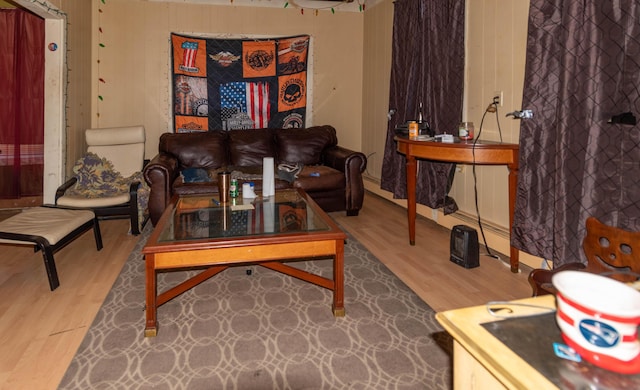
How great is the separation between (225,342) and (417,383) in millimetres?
837

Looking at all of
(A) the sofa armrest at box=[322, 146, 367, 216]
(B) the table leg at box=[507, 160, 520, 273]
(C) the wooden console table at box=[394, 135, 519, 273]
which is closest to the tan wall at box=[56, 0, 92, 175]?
(A) the sofa armrest at box=[322, 146, 367, 216]

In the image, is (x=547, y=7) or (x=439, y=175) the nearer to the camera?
(x=547, y=7)

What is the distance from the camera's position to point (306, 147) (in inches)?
181

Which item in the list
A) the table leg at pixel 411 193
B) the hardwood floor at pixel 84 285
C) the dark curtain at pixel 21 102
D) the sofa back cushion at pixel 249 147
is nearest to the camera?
the hardwood floor at pixel 84 285

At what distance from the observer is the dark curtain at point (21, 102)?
4.25 metres

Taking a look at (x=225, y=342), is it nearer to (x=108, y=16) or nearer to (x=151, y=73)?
(x=151, y=73)

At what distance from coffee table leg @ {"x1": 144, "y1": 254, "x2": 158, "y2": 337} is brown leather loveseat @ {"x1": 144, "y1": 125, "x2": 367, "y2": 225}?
5.95 feet

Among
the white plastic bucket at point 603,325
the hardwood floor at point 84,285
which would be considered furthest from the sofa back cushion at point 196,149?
the white plastic bucket at point 603,325

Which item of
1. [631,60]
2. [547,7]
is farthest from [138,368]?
[547,7]

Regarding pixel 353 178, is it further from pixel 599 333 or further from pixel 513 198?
pixel 599 333

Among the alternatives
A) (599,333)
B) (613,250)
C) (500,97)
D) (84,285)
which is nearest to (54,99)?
(84,285)

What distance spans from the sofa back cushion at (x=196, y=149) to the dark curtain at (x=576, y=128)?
2891 mm

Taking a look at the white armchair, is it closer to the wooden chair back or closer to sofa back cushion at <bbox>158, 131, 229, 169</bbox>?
sofa back cushion at <bbox>158, 131, 229, 169</bbox>

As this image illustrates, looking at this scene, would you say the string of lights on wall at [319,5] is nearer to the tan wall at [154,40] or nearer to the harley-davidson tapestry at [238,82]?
the tan wall at [154,40]
